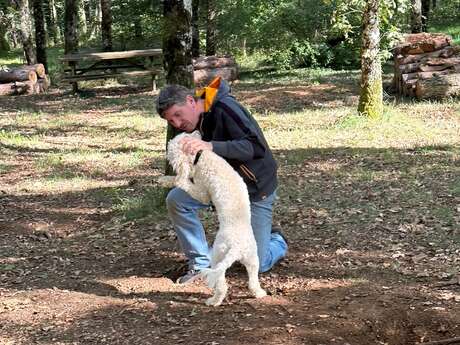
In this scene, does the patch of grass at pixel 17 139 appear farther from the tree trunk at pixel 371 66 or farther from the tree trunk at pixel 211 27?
the tree trunk at pixel 211 27

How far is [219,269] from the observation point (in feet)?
12.4

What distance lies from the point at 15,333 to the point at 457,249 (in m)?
3.75

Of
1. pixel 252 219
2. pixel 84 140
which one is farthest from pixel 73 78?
pixel 252 219

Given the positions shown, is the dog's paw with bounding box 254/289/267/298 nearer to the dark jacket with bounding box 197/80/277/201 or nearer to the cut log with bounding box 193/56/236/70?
the dark jacket with bounding box 197/80/277/201

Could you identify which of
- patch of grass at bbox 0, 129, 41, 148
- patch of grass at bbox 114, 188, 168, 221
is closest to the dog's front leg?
patch of grass at bbox 114, 188, 168, 221

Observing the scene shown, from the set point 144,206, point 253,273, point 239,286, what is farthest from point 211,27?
point 253,273

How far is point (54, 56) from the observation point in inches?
1185

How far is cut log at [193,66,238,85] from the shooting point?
56.2ft

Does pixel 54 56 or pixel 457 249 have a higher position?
pixel 54 56

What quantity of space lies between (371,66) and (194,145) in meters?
7.79

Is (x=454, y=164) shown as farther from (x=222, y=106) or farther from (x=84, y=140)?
(x=84, y=140)

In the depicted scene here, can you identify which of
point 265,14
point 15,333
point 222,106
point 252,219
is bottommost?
point 15,333

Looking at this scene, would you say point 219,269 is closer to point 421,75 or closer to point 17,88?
point 421,75

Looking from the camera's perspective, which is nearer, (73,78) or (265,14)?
(73,78)
